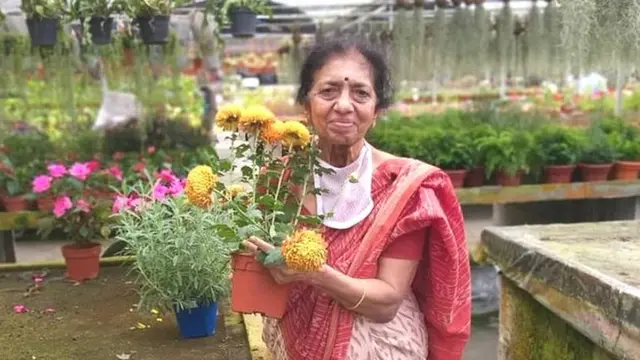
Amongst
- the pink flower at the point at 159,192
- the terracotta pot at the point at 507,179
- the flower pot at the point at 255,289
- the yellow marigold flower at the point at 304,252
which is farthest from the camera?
the terracotta pot at the point at 507,179

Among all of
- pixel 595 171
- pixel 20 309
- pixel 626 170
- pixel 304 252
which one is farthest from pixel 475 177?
pixel 304 252

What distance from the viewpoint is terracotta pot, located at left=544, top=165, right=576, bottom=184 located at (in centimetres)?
466

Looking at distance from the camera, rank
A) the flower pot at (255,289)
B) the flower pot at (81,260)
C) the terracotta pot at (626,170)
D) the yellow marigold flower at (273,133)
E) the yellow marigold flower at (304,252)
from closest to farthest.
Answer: the yellow marigold flower at (304,252) < the flower pot at (255,289) < the yellow marigold flower at (273,133) < the flower pot at (81,260) < the terracotta pot at (626,170)

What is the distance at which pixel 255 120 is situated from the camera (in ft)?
4.85

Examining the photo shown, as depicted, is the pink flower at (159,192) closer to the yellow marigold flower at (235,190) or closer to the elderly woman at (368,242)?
the yellow marigold flower at (235,190)

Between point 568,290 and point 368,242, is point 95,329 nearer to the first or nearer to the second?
point 368,242

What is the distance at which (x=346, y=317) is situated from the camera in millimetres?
1372

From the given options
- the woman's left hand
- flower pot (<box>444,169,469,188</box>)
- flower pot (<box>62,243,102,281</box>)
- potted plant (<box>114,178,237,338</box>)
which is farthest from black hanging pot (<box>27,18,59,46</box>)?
the woman's left hand

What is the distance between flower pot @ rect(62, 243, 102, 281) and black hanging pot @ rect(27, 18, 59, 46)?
150 cm

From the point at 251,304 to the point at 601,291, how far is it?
1203mm

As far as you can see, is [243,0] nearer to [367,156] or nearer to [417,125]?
[417,125]

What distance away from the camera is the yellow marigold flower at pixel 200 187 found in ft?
4.62

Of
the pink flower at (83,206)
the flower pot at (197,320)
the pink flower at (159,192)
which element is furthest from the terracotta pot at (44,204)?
the flower pot at (197,320)

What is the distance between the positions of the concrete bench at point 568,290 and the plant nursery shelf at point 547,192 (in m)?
1.67
